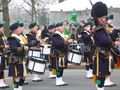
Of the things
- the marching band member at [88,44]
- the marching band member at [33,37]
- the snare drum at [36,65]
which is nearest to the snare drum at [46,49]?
the marching band member at [33,37]

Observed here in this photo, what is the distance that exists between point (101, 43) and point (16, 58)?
2051 millimetres

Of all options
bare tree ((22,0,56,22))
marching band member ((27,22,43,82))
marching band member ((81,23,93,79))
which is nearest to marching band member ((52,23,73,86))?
marching band member ((27,22,43,82))

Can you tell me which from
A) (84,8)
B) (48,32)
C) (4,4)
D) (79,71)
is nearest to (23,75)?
(48,32)

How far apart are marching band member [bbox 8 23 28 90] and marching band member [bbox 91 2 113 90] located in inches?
65.5

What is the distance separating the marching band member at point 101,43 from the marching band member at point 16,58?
1.66 metres

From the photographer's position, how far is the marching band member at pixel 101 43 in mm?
7562

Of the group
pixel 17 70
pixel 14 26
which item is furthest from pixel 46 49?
pixel 17 70

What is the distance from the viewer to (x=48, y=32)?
12.0 m

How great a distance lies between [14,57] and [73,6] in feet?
38.8

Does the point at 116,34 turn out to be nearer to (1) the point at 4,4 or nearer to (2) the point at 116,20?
(2) the point at 116,20

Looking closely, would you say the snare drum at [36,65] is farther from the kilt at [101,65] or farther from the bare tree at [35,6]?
the bare tree at [35,6]

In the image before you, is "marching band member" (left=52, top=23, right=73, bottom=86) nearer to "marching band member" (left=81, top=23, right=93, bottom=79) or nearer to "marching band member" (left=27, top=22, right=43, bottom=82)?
"marching band member" (left=27, top=22, right=43, bottom=82)

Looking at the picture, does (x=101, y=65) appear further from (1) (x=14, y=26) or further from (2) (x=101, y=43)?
(1) (x=14, y=26)

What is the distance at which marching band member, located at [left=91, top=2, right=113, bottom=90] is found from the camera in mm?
7562
